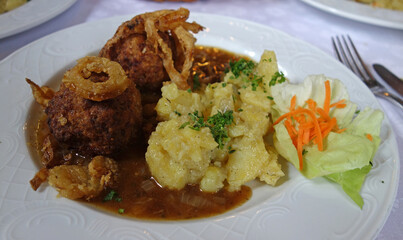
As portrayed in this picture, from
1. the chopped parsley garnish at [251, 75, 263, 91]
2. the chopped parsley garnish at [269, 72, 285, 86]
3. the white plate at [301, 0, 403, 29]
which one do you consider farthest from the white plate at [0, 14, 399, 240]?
the white plate at [301, 0, 403, 29]

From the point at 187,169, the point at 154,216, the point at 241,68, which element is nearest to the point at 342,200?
the point at 187,169

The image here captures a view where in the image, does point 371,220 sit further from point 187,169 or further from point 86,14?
point 86,14

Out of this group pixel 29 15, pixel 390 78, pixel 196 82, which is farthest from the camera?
pixel 29 15

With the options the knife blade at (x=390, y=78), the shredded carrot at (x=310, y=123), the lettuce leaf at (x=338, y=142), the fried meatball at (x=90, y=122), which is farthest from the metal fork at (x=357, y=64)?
the fried meatball at (x=90, y=122)

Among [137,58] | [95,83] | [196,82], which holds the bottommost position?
[196,82]

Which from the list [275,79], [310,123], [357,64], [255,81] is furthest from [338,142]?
[357,64]

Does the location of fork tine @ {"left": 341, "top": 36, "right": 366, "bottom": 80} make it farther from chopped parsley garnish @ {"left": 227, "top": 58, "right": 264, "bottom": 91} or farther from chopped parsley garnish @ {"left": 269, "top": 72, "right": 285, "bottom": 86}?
chopped parsley garnish @ {"left": 227, "top": 58, "right": 264, "bottom": 91}

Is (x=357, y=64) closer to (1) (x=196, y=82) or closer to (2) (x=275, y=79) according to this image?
(2) (x=275, y=79)
